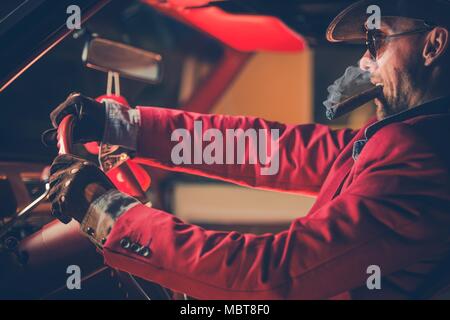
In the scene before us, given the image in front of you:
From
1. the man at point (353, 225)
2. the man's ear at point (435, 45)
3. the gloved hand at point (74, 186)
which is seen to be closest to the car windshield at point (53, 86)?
the gloved hand at point (74, 186)

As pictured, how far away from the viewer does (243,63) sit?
3510 millimetres

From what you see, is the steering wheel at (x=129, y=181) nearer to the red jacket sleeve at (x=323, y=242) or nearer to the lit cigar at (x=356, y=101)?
the red jacket sleeve at (x=323, y=242)

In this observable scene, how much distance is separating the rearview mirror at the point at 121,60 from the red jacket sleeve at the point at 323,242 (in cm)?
58

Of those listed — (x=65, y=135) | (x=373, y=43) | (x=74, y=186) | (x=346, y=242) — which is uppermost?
(x=373, y=43)

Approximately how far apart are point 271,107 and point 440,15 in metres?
3.32

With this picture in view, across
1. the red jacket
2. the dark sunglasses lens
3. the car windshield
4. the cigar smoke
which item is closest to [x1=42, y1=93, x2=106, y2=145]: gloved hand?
the car windshield

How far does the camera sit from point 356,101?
1.66m

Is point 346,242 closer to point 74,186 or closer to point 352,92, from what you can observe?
point 352,92

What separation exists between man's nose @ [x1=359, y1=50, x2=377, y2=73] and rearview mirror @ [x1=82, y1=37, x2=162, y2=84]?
65 cm

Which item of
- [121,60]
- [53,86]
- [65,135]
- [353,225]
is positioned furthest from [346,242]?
[53,86]

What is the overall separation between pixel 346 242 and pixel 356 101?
486 millimetres

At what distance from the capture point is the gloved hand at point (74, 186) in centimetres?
138
